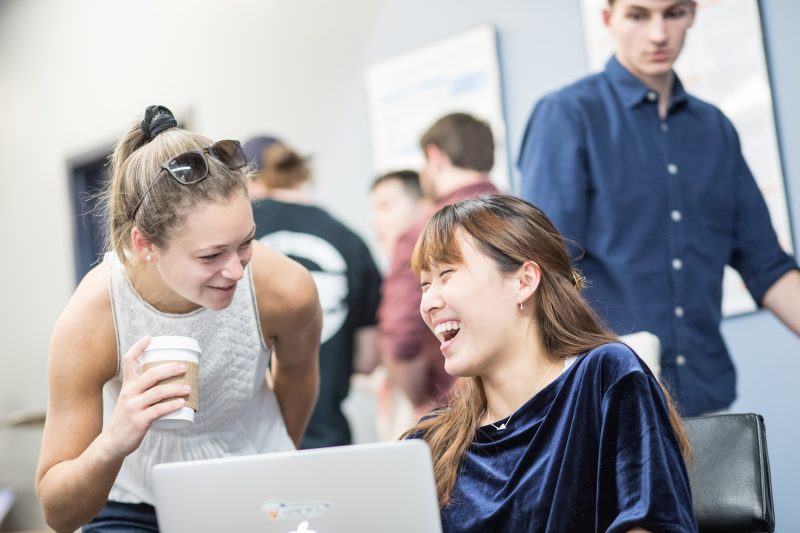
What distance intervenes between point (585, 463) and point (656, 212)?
1012 millimetres

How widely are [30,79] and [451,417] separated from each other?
Answer: 5231 millimetres

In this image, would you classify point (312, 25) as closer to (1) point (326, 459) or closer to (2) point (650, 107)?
(2) point (650, 107)

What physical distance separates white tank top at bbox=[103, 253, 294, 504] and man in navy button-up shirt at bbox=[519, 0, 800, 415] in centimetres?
80

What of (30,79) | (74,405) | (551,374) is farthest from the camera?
(30,79)

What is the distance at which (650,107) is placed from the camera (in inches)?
98.2

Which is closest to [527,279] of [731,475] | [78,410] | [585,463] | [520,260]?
[520,260]

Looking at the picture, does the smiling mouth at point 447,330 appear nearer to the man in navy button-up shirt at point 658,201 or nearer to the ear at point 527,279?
the ear at point 527,279

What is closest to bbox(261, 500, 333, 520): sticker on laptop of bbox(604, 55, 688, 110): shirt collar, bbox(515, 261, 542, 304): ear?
bbox(515, 261, 542, 304): ear

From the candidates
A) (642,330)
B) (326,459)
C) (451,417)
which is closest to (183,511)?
(326,459)

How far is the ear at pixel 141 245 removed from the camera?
1.76 metres

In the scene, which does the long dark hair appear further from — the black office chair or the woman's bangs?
the black office chair

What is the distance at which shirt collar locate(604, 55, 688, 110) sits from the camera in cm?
246

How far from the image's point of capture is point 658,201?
240cm

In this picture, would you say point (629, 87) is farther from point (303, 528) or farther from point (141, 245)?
point (303, 528)
